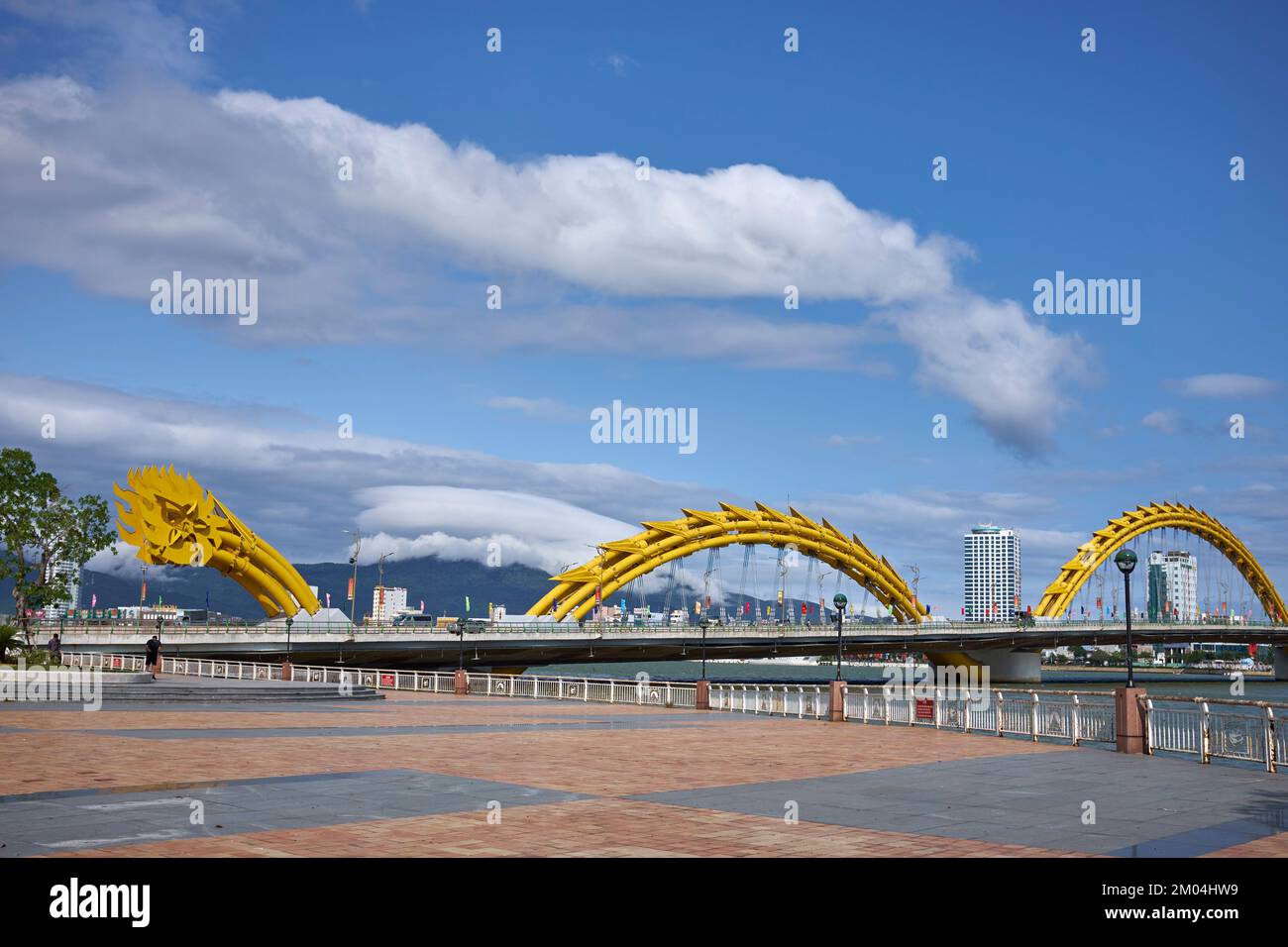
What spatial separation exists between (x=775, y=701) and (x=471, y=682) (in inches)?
720

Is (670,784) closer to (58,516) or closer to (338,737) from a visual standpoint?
(338,737)

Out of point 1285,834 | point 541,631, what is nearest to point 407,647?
point 541,631

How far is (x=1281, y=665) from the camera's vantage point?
157875mm

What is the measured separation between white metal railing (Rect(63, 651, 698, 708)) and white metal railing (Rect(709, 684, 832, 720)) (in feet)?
3.54

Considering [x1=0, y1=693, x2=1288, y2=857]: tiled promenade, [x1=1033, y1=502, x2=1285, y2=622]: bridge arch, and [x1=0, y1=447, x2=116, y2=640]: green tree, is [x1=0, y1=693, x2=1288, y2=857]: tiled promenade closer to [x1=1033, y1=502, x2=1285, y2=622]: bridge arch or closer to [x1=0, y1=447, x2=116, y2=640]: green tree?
[x1=0, y1=447, x2=116, y2=640]: green tree

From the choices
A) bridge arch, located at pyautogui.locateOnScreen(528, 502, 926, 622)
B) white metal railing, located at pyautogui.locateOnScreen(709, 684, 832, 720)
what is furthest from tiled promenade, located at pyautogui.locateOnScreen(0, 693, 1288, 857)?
bridge arch, located at pyautogui.locateOnScreen(528, 502, 926, 622)

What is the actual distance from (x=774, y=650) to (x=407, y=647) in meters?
36.2

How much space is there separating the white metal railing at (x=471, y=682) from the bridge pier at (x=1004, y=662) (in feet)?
285

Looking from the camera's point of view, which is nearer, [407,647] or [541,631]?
[407,647]

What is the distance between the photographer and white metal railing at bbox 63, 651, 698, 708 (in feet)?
135
